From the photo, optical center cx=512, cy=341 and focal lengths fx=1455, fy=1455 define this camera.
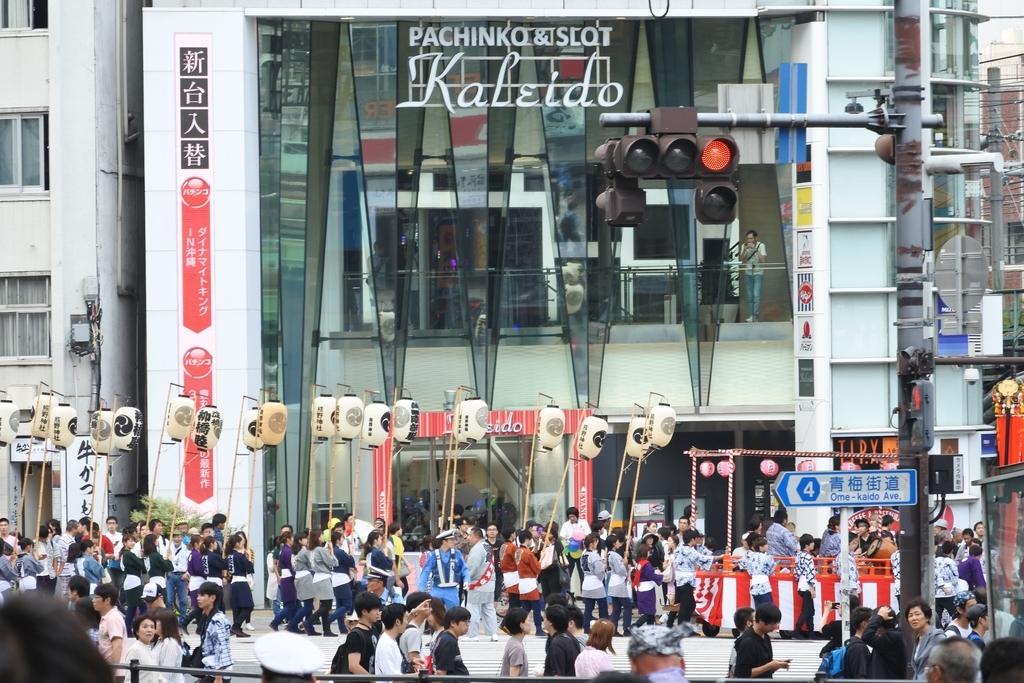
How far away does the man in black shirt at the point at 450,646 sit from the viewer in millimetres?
11039

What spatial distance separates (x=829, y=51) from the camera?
28859 millimetres

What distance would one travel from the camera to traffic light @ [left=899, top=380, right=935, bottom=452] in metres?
10.6

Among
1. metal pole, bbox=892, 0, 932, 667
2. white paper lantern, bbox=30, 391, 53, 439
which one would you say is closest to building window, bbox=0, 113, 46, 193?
white paper lantern, bbox=30, 391, 53, 439

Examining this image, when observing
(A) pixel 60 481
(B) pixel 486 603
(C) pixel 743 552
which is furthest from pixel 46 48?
(C) pixel 743 552

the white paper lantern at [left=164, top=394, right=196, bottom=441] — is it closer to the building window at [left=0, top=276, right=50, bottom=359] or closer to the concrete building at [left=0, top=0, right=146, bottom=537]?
the concrete building at [left=0, top=0, right=146, bottom=537]

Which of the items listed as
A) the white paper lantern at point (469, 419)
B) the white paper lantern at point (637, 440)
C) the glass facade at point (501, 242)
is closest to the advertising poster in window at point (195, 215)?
the glass facade at point (501, 242)

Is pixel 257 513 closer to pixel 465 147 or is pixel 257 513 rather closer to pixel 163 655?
pixel 465 147

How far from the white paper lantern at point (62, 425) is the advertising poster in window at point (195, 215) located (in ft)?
9.03

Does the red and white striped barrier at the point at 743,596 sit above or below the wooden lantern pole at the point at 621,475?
below

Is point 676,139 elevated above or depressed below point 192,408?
above

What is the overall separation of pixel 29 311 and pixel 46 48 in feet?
17.0

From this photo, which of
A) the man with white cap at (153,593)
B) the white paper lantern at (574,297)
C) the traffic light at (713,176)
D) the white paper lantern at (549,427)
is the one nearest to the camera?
the traffic light at (713,176)

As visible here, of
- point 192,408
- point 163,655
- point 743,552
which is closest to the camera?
point 163,655

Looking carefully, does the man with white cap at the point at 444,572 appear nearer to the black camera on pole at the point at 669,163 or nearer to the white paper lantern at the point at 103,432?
the white paper lantern at the point at 103,432
